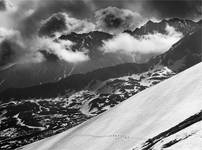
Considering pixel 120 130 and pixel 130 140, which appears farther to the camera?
pixel 120 130

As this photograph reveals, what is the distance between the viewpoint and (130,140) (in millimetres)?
38531

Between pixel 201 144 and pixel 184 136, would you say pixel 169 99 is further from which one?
pixel 201 144

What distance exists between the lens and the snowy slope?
37.6 m

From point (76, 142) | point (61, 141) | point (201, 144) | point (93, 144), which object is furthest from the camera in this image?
point (61, 141)

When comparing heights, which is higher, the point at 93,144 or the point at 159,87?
the point at 159,87

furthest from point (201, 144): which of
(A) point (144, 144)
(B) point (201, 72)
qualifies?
(B) point (201, 72)

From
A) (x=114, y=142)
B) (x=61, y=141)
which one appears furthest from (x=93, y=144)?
(x=61, y=141)

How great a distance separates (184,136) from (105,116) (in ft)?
69.0

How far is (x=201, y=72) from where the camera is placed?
45.6 m

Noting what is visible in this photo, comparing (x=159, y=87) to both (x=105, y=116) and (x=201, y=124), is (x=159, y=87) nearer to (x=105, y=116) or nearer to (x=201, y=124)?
(x=105, y=116)

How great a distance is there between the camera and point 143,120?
136 feet

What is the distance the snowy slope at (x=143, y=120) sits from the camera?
37.6m

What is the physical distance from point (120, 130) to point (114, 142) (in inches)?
100

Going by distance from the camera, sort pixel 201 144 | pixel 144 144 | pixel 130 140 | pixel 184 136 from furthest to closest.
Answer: pixel 130 140 < pixel 144 144 < pixel 184 136 < pixel 201 144
